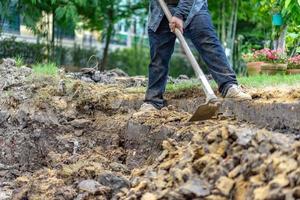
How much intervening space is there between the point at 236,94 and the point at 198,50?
0.60 metres

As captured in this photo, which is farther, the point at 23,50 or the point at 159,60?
the point at 23,50

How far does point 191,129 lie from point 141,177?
695 mm

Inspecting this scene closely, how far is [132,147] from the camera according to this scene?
4.79m

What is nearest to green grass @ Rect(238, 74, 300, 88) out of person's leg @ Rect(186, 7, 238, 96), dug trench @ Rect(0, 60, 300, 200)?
dug trench @ Rect(0, 60, 300, 200)

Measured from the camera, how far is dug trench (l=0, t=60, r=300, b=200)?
3.01 m

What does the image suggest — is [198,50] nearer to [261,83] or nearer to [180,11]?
[180,11]

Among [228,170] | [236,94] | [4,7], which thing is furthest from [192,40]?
[4,7]

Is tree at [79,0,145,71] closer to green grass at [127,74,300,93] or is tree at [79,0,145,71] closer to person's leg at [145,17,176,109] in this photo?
green grass at [127,74,300,93]

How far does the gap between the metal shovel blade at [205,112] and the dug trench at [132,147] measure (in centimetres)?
9

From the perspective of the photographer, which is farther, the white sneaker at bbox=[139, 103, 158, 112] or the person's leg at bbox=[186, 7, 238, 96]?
the white sneaker at bbox=[139, 103, 158, 112]

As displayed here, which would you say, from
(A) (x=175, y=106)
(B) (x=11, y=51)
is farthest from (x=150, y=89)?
(B) (x=11, y=51)

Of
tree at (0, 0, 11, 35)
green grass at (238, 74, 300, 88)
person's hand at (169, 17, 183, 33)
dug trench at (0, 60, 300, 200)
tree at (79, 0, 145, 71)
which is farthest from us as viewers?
tree at (79, 0, 145, 71)

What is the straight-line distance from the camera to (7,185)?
4473 millimetres

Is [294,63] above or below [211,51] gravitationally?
below
